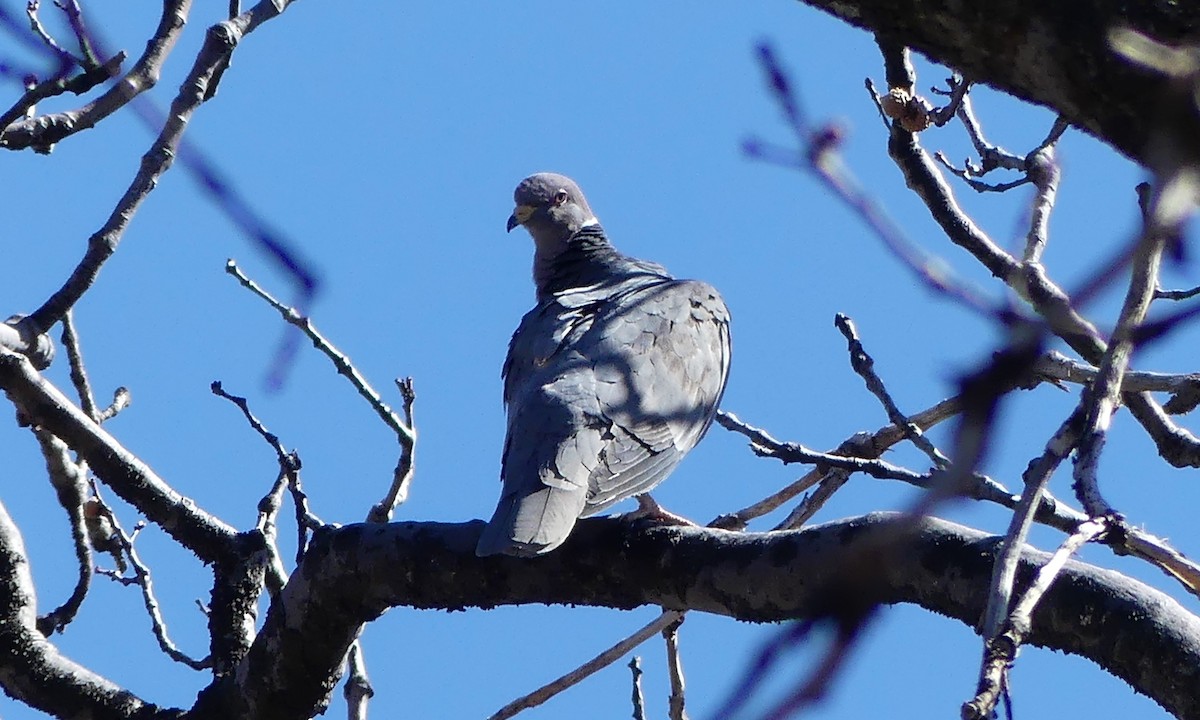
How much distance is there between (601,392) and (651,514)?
24.3 inches

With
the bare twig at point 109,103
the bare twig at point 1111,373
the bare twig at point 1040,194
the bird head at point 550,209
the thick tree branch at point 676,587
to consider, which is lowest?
the bare twig at point 1111,373

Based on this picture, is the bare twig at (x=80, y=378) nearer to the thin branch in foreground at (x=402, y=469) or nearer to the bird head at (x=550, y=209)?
the thin branch in foreground at (x=402, y=469)

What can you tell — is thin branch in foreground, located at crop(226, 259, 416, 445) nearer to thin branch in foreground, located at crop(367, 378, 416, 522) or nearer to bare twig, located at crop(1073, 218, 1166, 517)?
thin branch in foreground, located at crop(367, 378, 416, 522)

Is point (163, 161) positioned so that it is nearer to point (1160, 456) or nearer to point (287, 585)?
point (287, 585)

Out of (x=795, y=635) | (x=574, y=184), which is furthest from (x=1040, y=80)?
(x=574, y=184)

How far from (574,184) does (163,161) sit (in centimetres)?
376

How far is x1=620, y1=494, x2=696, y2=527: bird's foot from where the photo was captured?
3.09 metres

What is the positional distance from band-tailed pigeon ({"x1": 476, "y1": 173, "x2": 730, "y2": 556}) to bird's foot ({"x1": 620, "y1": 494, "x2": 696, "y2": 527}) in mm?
21

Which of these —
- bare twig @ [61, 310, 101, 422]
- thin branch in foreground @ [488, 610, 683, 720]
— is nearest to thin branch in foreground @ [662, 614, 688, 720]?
thin branch in foreground @ [488, 610, 683, 720]

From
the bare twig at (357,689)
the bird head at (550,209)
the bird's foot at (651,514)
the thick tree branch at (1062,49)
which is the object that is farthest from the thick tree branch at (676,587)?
the bird head at (550,209)

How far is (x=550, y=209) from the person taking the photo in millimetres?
6516

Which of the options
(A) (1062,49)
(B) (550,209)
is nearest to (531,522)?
(A) (1062,49)

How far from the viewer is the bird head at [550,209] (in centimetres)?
646

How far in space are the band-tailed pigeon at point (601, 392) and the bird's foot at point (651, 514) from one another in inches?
0.8
